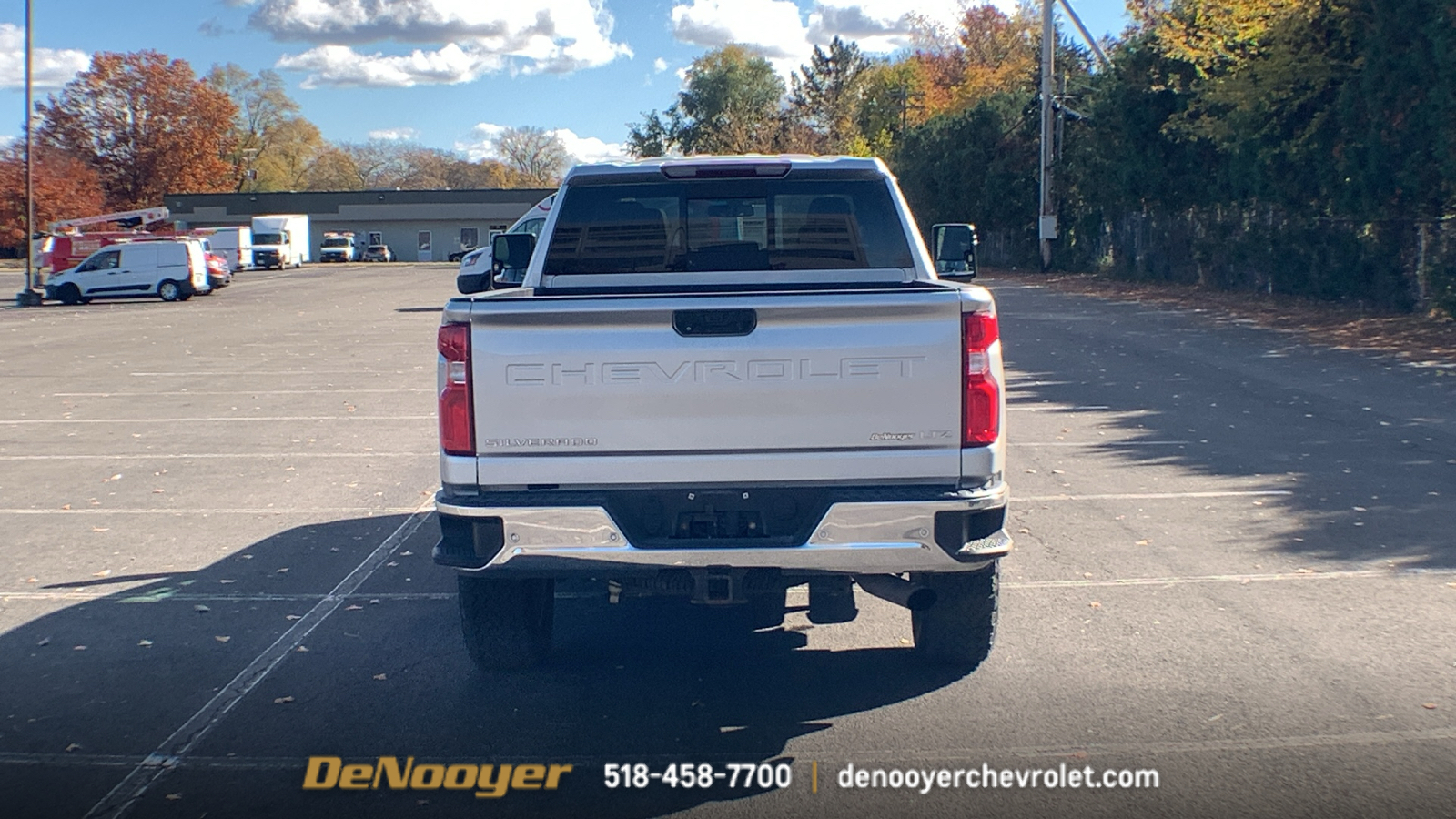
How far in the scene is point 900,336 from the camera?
446 centimetres

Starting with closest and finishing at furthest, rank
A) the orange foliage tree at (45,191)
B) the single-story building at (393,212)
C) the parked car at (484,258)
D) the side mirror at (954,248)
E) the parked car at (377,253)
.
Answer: the side mirror at (954,248) → the parked car at (484,258) → the orange foliage tree at (45,191) → the parked car at (377,253) → the single-story building at (393,212)

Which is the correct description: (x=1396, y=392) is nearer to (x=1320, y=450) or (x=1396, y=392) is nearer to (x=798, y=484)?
(x=1320, y=450)

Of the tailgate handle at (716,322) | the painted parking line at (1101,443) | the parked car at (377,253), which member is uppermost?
the parked car at (377,253)

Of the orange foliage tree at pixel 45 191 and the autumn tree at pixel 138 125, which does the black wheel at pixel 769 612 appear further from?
the autumn tree at pixel 138 125

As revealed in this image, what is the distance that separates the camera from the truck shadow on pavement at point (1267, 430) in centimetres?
784

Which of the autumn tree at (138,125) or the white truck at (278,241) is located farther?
the autumn tree at (138,125)

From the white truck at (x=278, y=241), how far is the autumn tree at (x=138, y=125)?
1013cm

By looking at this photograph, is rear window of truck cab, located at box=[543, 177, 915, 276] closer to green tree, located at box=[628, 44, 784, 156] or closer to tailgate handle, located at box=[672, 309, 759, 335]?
tailgate handle, located at box=[672, 309, 759, 335]

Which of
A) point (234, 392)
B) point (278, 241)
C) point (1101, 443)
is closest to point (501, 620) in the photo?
point (1101, 443)

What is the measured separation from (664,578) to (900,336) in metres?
1.15

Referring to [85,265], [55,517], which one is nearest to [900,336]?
[55,517]

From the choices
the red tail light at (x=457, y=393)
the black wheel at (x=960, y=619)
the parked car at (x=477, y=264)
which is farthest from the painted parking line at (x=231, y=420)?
the parked car at (x=477, y=264)

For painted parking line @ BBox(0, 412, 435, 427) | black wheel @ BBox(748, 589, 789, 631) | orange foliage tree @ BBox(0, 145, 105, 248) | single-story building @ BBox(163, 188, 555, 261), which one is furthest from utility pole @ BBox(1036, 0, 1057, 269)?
single-story building @ BBox(163, 188, 555, 261)

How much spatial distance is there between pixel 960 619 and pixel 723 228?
2.06m
